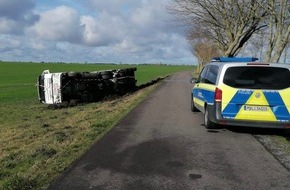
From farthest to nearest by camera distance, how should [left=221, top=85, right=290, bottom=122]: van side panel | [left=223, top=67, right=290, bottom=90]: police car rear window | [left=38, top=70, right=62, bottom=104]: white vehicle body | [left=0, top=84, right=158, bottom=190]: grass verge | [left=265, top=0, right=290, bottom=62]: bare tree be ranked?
[left=38, top=70, right=62, bottom=104]: white vehicle body → [left=265, top=0, right=290, bottom=62]: bare tree → [left=223, top=67, right=290, bottom=90]: police car rear window → [left=221, top=85, right=290, bottom=122]: van side panel → [left=0, top=84, right=158, bottom=190]: grass verge

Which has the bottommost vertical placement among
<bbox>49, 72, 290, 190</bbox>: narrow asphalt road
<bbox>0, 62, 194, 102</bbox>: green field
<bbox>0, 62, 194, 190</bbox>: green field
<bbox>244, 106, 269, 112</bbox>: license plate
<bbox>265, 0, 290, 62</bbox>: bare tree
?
<bbox>0, 62, 194, 102</bbox>: green field

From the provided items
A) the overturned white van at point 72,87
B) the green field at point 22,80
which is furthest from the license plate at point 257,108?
the green field at point 22,80

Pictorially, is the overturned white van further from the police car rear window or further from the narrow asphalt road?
the police car rear window

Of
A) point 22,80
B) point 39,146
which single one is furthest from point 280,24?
point 22,80

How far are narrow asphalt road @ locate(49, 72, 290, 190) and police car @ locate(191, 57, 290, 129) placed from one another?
1.70 feet

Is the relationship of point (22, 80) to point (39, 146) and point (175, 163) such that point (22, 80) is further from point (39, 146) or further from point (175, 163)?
point (175, 163)

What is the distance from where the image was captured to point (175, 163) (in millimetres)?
7172

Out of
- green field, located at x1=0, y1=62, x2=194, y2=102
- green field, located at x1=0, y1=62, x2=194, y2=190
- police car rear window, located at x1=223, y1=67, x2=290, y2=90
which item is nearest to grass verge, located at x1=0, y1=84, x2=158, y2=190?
green field, located at x1=0, y1=62, x2=194, y2=190

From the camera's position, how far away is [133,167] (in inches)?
271

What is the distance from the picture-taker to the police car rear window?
32.0ft

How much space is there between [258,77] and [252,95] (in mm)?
484

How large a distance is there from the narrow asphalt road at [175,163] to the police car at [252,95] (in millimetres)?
519

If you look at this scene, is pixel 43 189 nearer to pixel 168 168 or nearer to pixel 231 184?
pixel 168 168

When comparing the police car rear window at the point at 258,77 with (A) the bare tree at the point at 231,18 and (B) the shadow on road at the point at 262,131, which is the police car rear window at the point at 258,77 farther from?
(A) the bare tree at the point at 231,18
